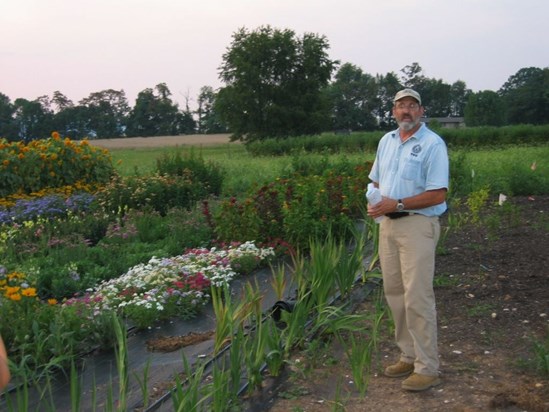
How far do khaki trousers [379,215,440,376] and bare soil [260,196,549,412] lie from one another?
25 cm

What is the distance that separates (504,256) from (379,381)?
3314 millimetres

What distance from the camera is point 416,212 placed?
3.65 m

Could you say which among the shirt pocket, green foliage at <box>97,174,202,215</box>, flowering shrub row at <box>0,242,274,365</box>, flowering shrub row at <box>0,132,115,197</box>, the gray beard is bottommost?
flowering shrub row at <box>0,242,274,365</box>

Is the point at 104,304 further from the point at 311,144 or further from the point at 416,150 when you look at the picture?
the point at 311,144

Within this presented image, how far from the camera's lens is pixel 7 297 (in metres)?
4.28

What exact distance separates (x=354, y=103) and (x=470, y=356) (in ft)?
271

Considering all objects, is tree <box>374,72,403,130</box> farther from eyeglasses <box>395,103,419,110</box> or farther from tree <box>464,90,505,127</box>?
eyeglasses <box>395,103,419,110</box>

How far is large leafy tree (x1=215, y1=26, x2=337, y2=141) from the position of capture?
174ft

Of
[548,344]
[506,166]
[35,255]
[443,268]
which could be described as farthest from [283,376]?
[506,166]

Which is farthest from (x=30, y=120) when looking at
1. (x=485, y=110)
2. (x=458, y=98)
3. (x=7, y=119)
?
(x=458, y=98)

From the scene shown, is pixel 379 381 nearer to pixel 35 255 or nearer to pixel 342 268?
pixel 342 268

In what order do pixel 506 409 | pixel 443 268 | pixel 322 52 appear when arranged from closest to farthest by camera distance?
1. pixel 506 409
2. pixel 443 268
3. pixel 322 52

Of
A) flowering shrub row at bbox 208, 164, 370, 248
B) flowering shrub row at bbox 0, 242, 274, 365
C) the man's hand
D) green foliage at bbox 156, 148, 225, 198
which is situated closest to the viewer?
the man's hand

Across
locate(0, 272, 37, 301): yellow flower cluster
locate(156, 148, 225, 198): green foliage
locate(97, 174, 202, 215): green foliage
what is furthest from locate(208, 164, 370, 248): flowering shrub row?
locate(156, 148, 225, 198): green foliage
